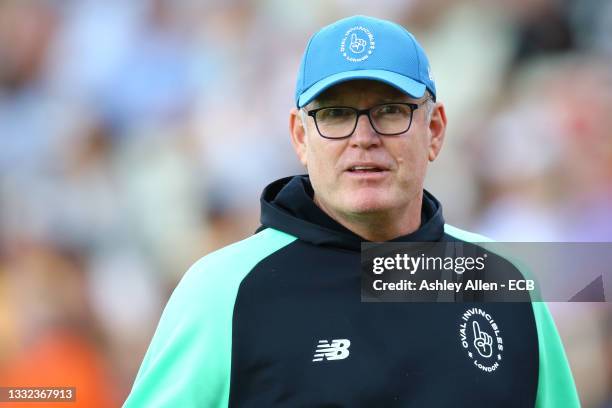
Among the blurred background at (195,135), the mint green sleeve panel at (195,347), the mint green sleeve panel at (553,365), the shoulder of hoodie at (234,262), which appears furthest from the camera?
the blurred background at (195,135)

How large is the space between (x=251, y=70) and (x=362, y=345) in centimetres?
284

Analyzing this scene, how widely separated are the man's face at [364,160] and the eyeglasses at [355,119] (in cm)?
1

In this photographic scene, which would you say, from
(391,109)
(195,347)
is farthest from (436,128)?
(195,347)

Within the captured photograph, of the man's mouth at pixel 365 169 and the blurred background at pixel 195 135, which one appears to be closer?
the man's mouth at pixel 365 169

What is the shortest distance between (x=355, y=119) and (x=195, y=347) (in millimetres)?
629

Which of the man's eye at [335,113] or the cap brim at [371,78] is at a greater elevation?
the cap brim at [371,78]

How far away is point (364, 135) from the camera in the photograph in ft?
7.27

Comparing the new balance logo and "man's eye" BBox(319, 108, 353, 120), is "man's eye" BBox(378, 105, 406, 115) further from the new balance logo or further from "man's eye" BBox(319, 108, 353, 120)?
the new balance logo

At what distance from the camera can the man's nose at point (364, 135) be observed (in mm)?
2211

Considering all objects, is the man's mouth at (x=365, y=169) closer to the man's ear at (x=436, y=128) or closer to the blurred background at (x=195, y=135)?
the man's ear at (x=436, y=128)

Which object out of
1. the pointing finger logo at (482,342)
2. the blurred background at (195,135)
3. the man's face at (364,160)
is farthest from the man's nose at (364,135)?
the blurred background at (195,135)

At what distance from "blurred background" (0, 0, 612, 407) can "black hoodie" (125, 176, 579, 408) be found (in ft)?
7.22

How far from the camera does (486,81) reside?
4.74 metres
